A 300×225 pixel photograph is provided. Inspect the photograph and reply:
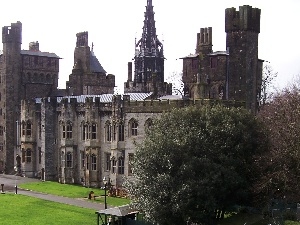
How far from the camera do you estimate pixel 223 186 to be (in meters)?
32.8

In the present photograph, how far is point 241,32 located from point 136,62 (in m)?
29.5

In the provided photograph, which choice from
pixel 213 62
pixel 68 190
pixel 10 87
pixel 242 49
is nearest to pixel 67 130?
pixel 68 190

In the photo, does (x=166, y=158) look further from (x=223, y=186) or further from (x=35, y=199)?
(x=35, y=199)

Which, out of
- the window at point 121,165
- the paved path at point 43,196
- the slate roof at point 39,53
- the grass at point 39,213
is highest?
the slate roof at point 39,53

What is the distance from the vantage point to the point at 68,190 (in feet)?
169

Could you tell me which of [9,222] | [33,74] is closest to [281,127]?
[9,222]

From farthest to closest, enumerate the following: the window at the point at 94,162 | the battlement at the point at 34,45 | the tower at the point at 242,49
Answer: the battlement at the point at 34,45, the window at the point at 94,162, the tower at the point at 242,49

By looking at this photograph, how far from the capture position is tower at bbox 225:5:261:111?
45094 millimetres

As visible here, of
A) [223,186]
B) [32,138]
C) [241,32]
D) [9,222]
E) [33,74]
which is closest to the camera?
[223,186]

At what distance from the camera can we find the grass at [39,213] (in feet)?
121

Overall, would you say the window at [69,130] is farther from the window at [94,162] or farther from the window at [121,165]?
the window at [121,165]

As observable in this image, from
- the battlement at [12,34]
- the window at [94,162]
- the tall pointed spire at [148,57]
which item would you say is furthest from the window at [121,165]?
the battlement at [12,34]

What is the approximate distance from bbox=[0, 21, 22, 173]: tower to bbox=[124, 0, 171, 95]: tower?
51.3 feet

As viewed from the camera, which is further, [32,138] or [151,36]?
[151,36]
